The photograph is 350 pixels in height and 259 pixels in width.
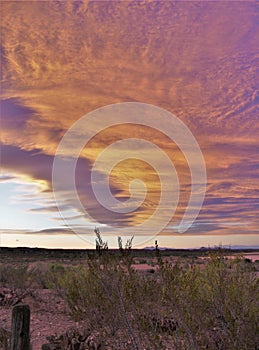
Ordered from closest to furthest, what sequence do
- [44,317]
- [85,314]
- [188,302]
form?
[188,302] < [85,314] < [44,317]

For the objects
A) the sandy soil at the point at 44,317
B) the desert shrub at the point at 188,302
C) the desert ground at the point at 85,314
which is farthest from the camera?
the sandy soil at the point at 44,317

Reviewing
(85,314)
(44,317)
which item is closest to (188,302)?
(85,314)

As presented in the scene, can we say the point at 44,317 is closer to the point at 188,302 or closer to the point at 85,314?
the point at 85,314

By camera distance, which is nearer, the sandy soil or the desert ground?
the desert ground

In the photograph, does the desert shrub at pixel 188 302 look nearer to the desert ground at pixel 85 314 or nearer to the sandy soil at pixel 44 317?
the desert ground at pixel 85 314

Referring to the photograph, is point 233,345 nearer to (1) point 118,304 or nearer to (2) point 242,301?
(2) point 242,301

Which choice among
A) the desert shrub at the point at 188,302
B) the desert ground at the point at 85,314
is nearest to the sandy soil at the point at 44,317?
the desert ground at the point at 85,314

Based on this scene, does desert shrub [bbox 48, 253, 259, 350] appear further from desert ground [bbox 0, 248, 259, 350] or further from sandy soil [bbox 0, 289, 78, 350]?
sandy soil [bbox 0, 289, 78, 350]

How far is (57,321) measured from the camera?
498 inches

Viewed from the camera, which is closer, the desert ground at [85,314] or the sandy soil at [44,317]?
the desert ground at [85,314]

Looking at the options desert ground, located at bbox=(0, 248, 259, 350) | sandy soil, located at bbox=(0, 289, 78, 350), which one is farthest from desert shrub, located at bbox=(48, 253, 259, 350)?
sandy soil, located at bbox=(0, 289, 78, 350)

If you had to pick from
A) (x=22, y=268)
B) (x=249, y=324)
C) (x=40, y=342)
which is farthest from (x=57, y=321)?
(x=249, y=324)

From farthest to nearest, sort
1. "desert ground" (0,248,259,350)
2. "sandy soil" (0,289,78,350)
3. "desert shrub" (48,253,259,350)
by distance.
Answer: "sandy soil" (0,289,78,350) < "desert ground" (0,248,259,350) < "desert shrub" (48,253,259,350)

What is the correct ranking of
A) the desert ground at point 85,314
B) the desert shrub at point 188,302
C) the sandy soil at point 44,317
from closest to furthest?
the desert shrub at point 188,302, the desert ground at point 85,314, the sandy soil at point 44,317
